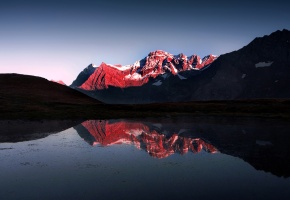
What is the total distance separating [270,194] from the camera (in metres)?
16.6

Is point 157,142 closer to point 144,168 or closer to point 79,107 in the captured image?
point 144,168

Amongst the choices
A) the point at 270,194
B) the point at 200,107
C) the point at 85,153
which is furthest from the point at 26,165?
the point at 200,107

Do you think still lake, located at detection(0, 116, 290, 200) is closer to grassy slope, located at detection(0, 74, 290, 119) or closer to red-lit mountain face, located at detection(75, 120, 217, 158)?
red-lit mountain face, located at detection(75, 120, 217, 158)

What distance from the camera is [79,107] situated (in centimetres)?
9288

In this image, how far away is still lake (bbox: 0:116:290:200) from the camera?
17.0m

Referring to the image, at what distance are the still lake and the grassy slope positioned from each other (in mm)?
39437

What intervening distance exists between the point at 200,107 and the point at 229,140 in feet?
195

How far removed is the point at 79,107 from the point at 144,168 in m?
73.5

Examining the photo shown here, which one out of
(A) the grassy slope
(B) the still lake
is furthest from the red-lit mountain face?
(A) the grassy slope

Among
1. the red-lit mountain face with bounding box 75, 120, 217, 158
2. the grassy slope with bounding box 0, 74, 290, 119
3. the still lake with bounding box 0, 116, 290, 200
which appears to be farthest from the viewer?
the grassy slope with bounding box 0, 74, 290, 119

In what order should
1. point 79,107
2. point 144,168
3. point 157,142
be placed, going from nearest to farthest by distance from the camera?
point 144,168 → point 157,142 → point 79,107

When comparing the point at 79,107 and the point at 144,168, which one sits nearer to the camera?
the point at 144,168

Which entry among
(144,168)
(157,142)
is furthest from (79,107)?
(144,168)

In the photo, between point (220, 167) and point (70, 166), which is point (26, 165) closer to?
point (70, 166)
